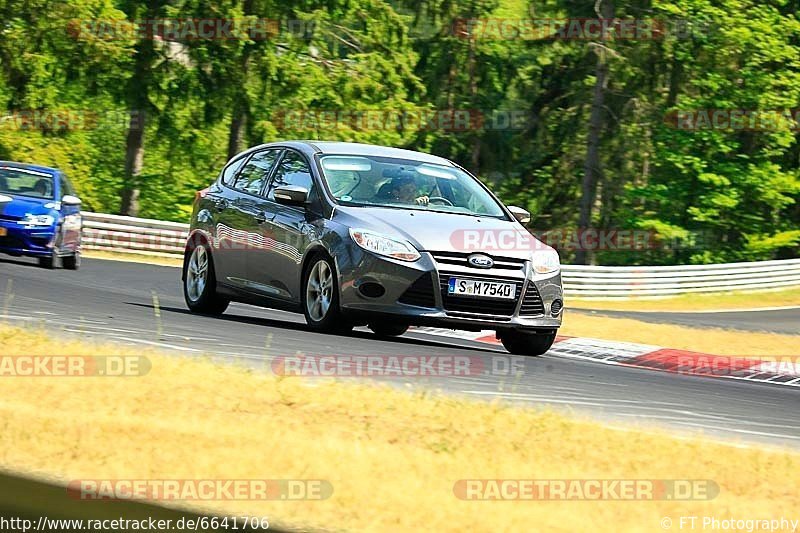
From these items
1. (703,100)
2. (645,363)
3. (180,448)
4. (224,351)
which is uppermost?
(180,448)

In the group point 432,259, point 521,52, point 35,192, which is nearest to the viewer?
point 432,259

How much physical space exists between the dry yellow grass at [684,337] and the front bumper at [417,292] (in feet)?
23.5

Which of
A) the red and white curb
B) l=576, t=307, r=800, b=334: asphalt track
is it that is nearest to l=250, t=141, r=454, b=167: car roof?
the red and white curb

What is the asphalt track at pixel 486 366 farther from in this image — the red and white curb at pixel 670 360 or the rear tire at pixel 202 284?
the red and white curb at pixel 670 360

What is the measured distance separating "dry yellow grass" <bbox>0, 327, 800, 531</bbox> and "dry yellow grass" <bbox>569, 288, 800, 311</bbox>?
72.9 feet

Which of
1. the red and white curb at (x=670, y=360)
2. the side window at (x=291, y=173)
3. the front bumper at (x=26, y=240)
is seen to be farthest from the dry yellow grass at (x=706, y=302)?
the side window at (x=291, y=173)

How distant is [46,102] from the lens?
151 ft

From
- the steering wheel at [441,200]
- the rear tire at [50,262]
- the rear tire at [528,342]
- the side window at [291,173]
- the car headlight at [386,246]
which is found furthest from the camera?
the rear tire at [50,262]

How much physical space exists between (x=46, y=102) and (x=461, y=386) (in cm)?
3880

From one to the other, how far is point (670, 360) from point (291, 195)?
541cm

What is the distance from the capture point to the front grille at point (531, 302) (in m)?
11.7

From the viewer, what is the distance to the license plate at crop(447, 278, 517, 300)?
1136 centimetres

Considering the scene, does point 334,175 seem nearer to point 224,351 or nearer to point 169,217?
point 224,351

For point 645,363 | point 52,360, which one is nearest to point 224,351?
point 52,360
